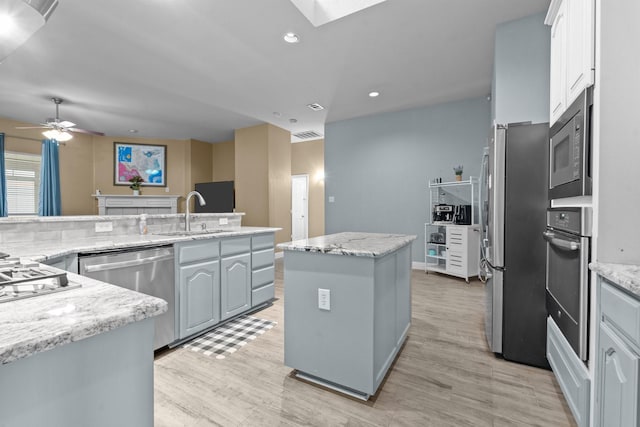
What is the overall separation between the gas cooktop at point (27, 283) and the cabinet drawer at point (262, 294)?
217 cm

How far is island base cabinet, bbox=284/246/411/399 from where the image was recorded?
1.59 metres

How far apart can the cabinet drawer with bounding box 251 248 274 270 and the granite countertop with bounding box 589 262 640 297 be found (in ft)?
8.49

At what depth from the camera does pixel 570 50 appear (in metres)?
1.42

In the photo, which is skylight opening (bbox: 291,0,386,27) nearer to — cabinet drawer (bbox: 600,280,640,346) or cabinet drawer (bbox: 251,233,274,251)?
cabinet drawer (bbox: 251,233,274,251)

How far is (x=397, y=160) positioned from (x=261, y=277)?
351cm

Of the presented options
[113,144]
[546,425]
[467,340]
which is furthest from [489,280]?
[113,144]

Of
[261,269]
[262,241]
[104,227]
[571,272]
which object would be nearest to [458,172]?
[262,241]

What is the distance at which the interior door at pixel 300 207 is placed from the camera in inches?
310

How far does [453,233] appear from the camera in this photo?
438cm

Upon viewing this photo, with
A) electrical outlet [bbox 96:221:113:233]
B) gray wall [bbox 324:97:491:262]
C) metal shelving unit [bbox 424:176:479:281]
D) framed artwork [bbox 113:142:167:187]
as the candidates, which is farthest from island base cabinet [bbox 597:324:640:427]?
framed artwork [bbox 113:142:167:187]

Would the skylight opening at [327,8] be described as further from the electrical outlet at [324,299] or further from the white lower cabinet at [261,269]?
the electrical outlet at [324,299]

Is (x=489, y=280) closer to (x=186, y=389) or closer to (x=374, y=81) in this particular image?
(x=186, y=389)

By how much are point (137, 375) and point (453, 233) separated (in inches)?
175

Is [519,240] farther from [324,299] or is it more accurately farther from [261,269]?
[261,269]
